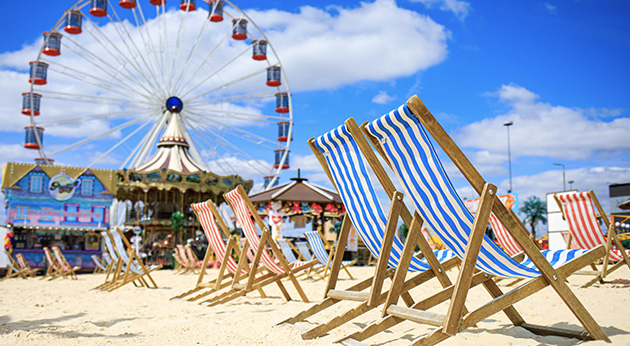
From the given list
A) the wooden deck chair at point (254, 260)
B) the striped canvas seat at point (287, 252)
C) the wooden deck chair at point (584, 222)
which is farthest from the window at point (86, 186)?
the wooden deck chair at point (584, 222)

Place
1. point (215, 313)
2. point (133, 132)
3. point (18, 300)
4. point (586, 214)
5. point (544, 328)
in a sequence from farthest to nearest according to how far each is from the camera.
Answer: point (133, 132), point (18, 300), point (586, 214), point (215, 313), point (544, 328)

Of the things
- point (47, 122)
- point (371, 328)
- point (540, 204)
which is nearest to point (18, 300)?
point (371, 328)

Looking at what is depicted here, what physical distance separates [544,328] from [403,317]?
837mm

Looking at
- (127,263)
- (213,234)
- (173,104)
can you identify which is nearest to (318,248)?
(213,234)

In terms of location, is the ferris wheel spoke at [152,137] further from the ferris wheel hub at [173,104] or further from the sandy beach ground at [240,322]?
the sandy beach ground at [240,322]

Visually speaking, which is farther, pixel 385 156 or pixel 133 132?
pixel 133 132

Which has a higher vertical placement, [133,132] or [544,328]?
[133,132]

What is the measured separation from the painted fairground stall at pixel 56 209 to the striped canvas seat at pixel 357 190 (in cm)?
1610

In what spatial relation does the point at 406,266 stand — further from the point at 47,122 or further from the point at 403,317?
the point at 47,122

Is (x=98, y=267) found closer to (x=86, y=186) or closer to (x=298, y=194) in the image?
(x=86, y=186)

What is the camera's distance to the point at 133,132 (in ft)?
79.2

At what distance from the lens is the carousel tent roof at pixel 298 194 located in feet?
51.3

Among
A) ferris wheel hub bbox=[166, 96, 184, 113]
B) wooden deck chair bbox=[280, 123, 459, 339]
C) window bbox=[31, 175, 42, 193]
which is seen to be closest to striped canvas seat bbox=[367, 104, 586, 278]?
wooden deck chair bbox=[280, 123, 459, 339]

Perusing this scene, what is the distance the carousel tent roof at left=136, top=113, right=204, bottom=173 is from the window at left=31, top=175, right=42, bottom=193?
5.85 metres
